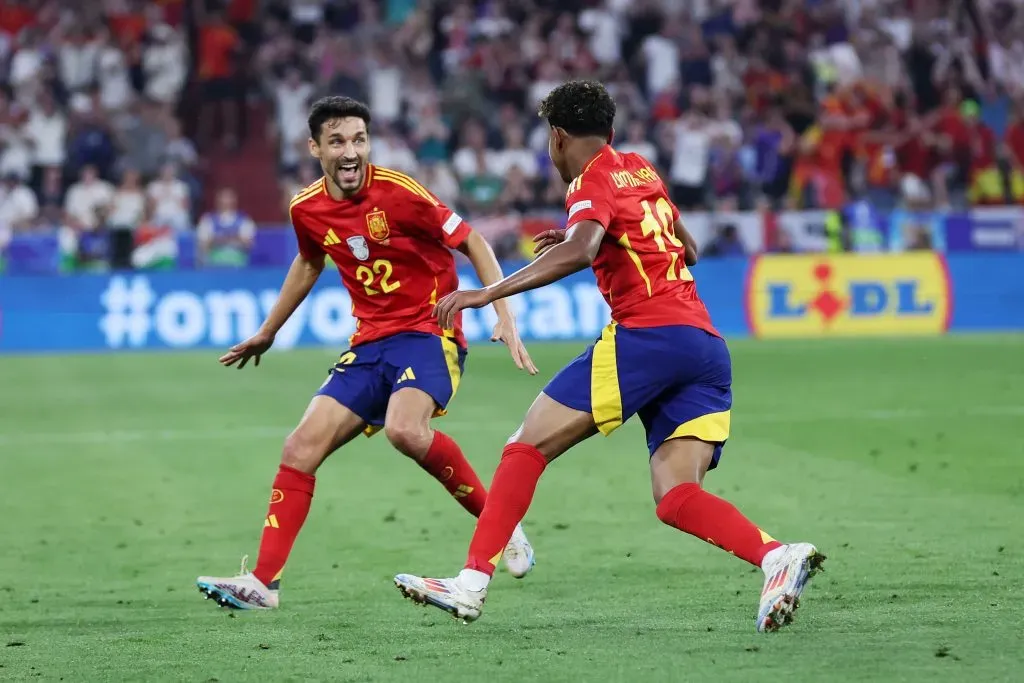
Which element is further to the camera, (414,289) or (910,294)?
(910,294)

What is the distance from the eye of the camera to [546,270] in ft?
16.4

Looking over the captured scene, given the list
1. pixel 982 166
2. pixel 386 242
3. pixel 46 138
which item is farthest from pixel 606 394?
pixel 982 166

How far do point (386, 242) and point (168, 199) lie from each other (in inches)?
581

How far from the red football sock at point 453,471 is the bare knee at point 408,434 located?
75mm

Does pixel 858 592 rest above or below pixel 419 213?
below

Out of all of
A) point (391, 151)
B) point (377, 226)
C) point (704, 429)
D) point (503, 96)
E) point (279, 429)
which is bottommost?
point (279, 429)

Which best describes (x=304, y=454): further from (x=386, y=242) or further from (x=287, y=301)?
(x=386, y=242)

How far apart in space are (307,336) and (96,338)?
2528mm

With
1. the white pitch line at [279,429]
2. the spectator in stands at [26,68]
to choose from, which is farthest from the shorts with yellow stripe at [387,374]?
the spectator in stands at [26,68]

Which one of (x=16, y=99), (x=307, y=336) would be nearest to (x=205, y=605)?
(x=307, y=336)

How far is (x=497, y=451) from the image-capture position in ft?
34.6

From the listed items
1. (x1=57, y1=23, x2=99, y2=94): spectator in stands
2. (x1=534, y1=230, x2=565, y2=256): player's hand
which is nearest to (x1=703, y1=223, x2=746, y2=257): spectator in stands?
(x1=57, y1=23, x2=99, y2=94): spectator in stands

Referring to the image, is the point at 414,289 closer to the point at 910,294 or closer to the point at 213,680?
the point at 213,680

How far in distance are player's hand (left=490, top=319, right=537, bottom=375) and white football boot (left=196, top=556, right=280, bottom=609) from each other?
126 cm
